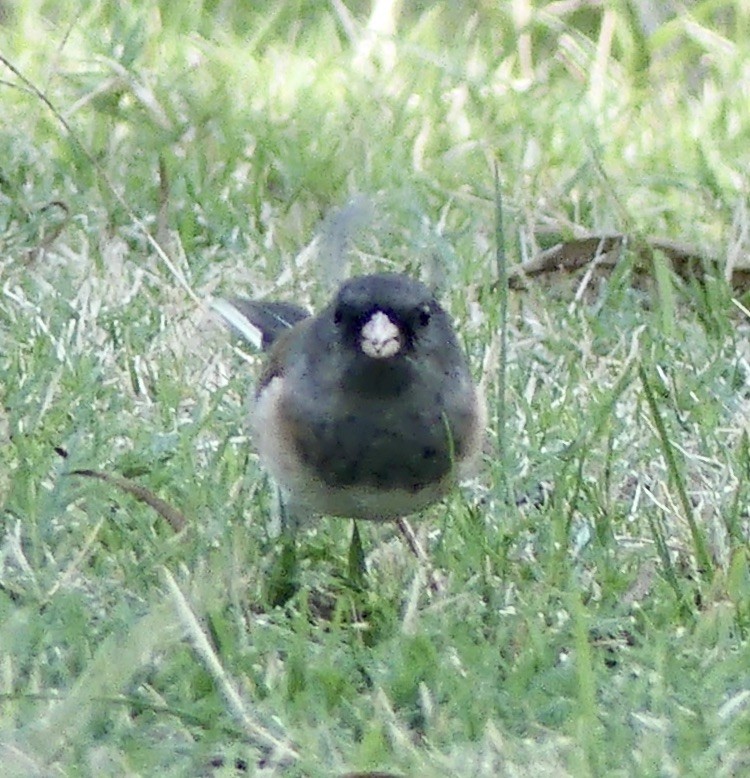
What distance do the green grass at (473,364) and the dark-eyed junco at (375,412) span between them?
153mm

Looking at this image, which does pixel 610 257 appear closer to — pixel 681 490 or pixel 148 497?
pixel 681 490

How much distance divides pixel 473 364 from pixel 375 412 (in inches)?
34.4

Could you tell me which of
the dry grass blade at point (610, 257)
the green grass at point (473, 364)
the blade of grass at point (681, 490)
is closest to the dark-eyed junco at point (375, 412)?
the green grass at point (473, 364)

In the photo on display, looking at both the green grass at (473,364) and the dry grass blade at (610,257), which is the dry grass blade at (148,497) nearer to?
the green grass at (473,364)

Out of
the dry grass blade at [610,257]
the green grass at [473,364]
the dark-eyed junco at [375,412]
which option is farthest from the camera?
the dry grass blade at [610,257]

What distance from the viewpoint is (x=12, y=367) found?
315 cm

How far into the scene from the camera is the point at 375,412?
248 centimetres

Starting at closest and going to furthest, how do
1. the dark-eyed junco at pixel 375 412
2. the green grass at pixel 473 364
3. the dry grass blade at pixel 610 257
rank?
the green grass at pixel 473 364 < the dark-eyed junco at pixel 375 412 < the dry grass blade at pixel 610 257

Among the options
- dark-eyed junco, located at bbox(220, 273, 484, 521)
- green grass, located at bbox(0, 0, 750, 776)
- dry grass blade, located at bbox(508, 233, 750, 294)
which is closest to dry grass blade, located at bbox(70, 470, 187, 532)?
green grass, located at bbox(0, 0, 750, 776)

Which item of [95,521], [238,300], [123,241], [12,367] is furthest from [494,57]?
[95,521]

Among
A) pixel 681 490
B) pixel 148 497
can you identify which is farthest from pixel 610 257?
pixel 148 497

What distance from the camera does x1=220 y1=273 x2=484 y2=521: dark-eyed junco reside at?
2.46m

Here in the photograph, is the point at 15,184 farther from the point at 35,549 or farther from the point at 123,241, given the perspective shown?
the point at 35,549

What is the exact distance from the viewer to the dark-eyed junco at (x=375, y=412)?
8.09ft
